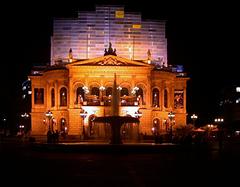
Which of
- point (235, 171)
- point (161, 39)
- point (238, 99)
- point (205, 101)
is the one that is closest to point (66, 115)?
point (161, 39)

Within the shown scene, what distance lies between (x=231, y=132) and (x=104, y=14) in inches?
1249

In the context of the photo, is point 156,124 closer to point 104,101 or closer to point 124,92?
point 124,92

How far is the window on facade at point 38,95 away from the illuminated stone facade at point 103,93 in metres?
1.48

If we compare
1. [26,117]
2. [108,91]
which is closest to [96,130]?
[108,91]

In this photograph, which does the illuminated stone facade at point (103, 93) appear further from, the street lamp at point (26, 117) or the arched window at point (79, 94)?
the street lamp at point (26, 117)

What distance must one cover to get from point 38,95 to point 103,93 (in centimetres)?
1487

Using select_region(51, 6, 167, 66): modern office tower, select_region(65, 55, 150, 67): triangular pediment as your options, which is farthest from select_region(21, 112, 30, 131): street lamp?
select_region(65, 55, 150, 67): triangular pediment

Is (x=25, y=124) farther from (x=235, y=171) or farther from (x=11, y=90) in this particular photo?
(x=235, y=171)

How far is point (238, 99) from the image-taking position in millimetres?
152750

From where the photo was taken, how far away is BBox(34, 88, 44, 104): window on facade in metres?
111

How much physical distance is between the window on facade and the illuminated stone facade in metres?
1.48

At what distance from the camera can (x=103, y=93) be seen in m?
103

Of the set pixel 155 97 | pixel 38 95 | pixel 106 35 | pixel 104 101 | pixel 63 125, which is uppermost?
pixel 106 35

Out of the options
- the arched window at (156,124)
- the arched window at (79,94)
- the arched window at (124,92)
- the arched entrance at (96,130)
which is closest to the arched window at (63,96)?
the arched window at (79,94)
